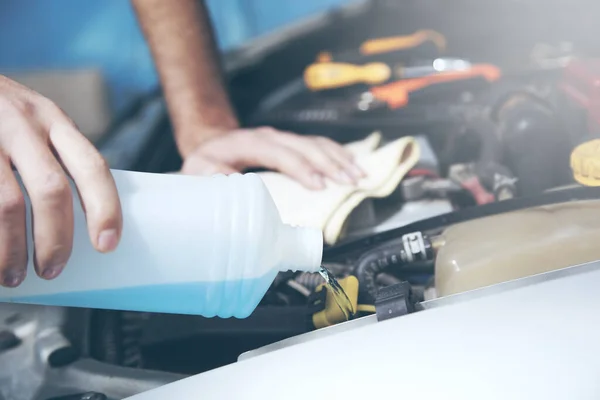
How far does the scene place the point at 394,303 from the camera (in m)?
0.35

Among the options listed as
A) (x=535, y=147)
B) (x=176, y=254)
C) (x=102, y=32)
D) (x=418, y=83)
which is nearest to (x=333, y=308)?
(x=176, y=254)

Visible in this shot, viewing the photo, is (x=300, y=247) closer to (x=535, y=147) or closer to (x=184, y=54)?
(x=535, y=147)

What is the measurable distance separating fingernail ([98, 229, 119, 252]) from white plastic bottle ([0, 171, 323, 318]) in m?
0.03

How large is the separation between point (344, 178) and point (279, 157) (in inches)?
2.6

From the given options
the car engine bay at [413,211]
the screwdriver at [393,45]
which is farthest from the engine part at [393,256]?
the screwdriver at [393,45]

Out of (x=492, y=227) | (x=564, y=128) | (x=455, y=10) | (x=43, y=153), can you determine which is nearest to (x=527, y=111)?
(x=564, y=128)

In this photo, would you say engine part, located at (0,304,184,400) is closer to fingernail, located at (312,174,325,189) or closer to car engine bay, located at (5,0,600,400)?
car engine bay, located at (5,0,600,400)

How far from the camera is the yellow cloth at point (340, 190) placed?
1.59 feet

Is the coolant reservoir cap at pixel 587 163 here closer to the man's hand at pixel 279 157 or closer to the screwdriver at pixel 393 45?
the man's hand at pixel 279 157

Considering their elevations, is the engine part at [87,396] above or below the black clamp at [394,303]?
below

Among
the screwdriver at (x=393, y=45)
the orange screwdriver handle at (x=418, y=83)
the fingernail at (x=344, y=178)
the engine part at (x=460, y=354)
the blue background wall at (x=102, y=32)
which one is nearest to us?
the engine part at (x=460, y=354)

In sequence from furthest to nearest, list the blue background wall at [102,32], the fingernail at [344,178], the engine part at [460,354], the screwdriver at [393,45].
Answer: the blue background wall at [102,32] → the screwdriver at [393,45] → the fingernail at [344,178] → the engine part at [460,354]

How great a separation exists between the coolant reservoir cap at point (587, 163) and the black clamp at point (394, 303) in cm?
17

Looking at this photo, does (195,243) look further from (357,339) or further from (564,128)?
(564,128)
